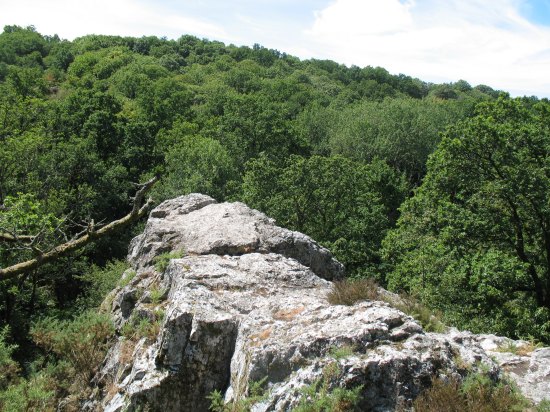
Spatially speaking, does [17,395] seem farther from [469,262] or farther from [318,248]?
[469,262]

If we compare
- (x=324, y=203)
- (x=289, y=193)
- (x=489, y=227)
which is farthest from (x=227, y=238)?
(x=324, y=203)

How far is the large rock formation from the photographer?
704 centimetres

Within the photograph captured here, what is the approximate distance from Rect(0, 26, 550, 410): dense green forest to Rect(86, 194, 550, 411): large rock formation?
1.83 metres

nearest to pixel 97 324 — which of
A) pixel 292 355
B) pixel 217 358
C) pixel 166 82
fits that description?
pixel 217 358

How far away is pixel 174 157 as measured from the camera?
39.5 m

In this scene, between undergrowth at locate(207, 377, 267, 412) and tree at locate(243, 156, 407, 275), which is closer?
undergrowth at locate(207, 377, 267, 412)

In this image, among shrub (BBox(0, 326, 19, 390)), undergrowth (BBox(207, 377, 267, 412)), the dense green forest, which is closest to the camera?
undergrowth (BBox(207, 377, 267, 412))

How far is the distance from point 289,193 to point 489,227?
13.6m

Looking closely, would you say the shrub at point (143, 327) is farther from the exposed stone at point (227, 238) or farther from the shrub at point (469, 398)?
the shrub at point (469, 398)

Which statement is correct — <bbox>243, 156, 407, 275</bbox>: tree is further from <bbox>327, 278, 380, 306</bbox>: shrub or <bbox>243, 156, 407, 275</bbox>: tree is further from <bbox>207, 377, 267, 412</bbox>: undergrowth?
<bbox>207, 377, 267, 412</bbox>: undergrowth

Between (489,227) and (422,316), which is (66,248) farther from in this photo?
(489,227)

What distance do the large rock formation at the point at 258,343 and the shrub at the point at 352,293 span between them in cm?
25

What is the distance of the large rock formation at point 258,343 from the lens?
7035 millimetres

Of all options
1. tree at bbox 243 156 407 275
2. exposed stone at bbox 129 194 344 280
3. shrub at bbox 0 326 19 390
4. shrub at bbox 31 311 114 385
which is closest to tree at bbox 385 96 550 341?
exposed stone at bbox 129 194 344 280
